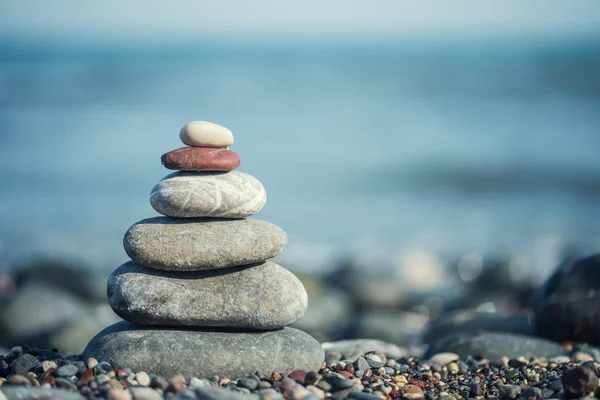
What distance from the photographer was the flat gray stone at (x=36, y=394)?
163 inches

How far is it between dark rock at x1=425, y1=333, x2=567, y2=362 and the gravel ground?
0.60 m

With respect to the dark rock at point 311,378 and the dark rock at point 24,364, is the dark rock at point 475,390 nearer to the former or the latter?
the dark rock at point 311,378

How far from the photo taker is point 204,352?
507 cm

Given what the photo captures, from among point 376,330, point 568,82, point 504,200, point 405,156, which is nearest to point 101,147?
point 405,156

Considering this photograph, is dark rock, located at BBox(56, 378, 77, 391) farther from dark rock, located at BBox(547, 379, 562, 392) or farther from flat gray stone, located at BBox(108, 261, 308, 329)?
dark rock, located at BBox(547, 379, 562, 392)

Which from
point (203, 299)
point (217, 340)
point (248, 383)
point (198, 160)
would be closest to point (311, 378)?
point (248, 383)

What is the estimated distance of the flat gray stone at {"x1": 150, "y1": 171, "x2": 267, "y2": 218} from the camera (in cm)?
527

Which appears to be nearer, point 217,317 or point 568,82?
point 217,317

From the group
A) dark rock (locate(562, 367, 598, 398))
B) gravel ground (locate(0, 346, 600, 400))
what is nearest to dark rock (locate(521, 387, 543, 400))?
gravel ground (locate(0, 346, 600, 400))

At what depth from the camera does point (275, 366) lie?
512 centimetres

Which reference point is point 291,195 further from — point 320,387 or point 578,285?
point 320,387

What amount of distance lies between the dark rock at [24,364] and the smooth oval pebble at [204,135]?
2041 millimetres

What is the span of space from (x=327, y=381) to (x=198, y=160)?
6.45 feet

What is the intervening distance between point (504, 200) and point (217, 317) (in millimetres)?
15414
